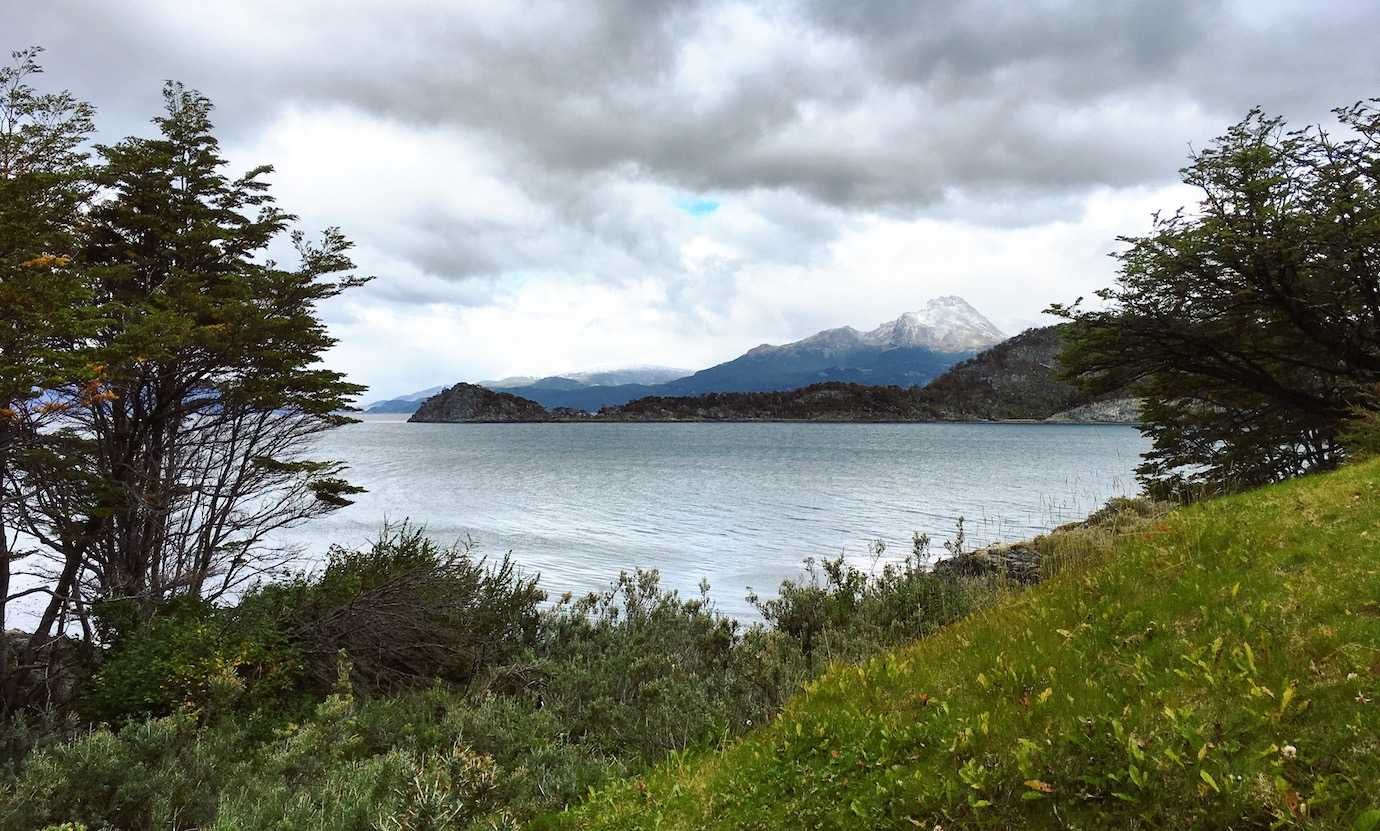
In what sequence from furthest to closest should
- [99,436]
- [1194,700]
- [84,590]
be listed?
1. [84,590]
2. [99,436]
3. [1194,700]

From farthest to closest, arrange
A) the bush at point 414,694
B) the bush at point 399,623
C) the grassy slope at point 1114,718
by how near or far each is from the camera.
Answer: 1. the bush at point 399,623
2. the bush at point 414,694
3. the grassy slope at point 1114,718

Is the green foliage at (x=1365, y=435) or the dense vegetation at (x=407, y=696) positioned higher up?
the green foliage at (x=1365, y=435)

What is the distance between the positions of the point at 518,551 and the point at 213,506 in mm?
13641

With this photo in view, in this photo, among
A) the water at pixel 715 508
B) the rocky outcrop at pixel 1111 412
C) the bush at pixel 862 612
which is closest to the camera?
the bush at pixel 862 612

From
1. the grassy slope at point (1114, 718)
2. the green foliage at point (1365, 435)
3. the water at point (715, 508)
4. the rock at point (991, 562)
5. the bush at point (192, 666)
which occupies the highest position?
the green foliage at point (1365, 435)

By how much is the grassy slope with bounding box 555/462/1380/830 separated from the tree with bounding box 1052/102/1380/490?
14.9 meters

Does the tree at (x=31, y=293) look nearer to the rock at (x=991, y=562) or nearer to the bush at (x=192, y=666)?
the bush at (x=192, y=666)

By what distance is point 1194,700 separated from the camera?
458cm

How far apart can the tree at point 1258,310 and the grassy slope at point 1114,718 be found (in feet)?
48.7

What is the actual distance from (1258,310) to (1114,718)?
23095 millimetres

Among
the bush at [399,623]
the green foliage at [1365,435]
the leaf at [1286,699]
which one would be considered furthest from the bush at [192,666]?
the green foliage at [1365,435]

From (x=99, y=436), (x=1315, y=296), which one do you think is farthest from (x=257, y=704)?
(x=1315, y=296)

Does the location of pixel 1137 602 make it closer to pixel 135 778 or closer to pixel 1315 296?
pixel 135 778

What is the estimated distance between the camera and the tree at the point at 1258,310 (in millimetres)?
18391
